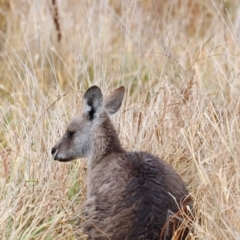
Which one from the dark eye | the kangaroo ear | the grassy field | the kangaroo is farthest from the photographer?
the dark eye

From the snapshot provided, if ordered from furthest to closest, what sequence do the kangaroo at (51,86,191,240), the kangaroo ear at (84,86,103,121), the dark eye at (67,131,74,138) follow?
the dark eye at (67,131,74,138) → the kangaroo ear at (84,86,103,121) → the kangaroo at (51,86,191,240)

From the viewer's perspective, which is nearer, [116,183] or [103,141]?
[116,183]

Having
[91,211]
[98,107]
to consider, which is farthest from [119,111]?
[91,211]

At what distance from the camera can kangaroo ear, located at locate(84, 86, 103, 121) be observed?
5.94 metres

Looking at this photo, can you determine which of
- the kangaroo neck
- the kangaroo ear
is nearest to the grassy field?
the kangaroo neck

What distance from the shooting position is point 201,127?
607 centimetres

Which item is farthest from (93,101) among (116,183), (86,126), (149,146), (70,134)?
(116,183)

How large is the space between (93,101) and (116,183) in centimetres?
80

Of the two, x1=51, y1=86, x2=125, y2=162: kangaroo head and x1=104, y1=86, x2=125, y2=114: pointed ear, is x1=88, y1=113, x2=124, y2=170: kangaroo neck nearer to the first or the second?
x1=51, y1=86, x2=125, y2=162: kangaroo head

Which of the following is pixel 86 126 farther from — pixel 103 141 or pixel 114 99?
pixel 114 99

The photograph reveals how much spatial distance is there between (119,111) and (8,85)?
2610 millimetres

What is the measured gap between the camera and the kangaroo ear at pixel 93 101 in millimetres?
5938

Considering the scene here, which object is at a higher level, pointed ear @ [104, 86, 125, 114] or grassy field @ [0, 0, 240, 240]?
pointed ear @ [104, 86, 125, 114]

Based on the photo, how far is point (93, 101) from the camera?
19.7 ft
